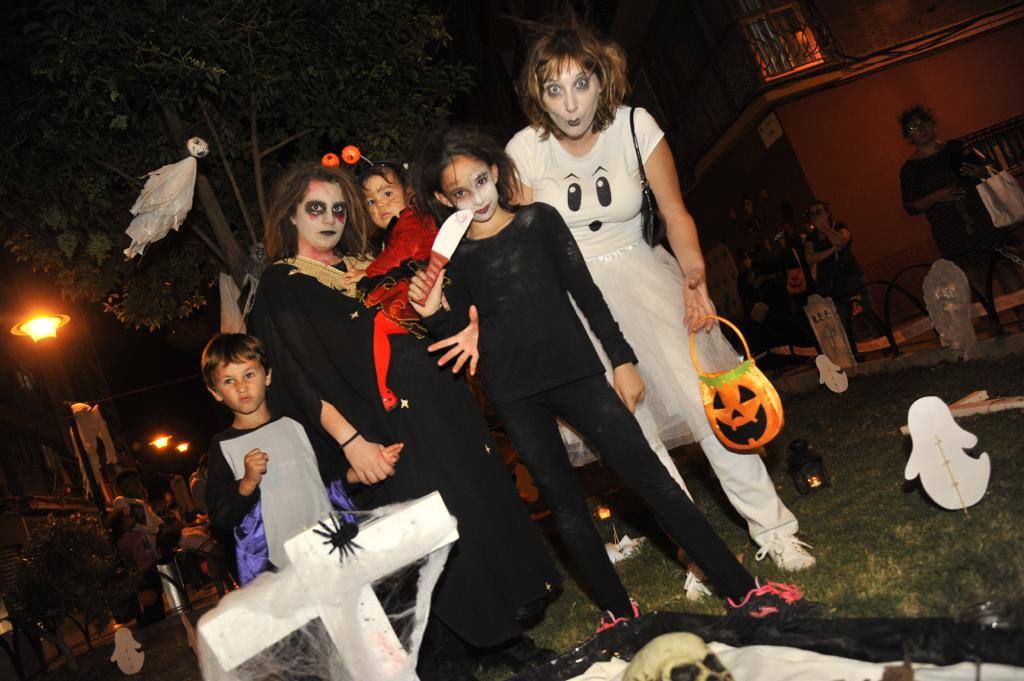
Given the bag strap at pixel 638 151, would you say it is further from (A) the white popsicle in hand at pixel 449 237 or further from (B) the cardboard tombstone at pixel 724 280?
(B) the cardboard tombstone at pixel 724 280

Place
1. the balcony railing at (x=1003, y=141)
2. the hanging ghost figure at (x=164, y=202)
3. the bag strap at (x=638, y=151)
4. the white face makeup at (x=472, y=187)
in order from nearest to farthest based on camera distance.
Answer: the white face makeup at (x=472, y=187) < the bag strap at (x=638, y=151) < the hanging ghost figure at (x=164, y=202) < the balcony railing at (x=1003, y=141)

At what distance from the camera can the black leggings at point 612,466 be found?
114 inches

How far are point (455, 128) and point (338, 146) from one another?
6.41 meters

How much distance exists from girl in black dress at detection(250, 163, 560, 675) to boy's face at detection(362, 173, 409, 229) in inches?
12.9

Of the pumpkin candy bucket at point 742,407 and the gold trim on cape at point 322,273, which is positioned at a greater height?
the gold trim on cape at point 322,273

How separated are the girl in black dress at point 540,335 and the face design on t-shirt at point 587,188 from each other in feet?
0.96

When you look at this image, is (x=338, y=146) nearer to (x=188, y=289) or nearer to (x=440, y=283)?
(x=188, y=289)

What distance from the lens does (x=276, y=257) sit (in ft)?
11.9

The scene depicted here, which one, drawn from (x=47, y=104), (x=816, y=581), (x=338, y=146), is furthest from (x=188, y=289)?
(x=816, y=581)

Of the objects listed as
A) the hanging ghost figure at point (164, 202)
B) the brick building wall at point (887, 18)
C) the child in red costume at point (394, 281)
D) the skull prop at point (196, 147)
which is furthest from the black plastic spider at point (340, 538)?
the brick building wall at point (887, 18)

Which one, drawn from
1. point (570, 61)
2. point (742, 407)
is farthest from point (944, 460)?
point (570, 61)

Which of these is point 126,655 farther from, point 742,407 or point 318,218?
point 742,407

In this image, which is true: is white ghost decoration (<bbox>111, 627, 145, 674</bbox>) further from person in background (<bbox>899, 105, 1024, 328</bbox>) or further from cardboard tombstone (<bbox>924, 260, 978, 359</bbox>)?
person in background (<bbox>899, 105, 1024, 328</bbox>)

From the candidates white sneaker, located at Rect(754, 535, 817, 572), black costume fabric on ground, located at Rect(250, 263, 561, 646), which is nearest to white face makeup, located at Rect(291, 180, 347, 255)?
black costume fabric on ground, located at Rect(250, 263, 561, 646)
